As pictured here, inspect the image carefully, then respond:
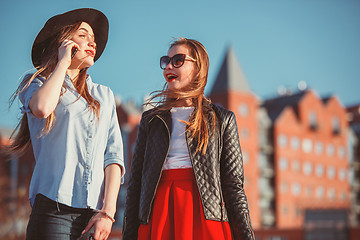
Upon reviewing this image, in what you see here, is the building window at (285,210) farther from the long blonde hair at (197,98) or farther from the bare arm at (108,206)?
the bare arm at (108,206)

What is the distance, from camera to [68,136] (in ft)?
9.14

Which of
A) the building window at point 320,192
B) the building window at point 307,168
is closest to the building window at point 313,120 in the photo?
the building window at point 307,168

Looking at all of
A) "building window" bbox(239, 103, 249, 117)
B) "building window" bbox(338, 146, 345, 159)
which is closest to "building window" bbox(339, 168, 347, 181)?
"building window" bbox(338, 146, 345, 159)

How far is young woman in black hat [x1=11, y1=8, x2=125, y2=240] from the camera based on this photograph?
8.72 ft

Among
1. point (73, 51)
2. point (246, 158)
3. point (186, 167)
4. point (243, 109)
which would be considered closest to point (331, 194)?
point (246, 158)

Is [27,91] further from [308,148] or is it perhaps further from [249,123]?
[308,148]

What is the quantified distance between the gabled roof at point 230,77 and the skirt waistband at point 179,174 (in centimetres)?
5199

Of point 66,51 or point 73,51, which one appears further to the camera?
point 73,51

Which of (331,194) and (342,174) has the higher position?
(342,174)

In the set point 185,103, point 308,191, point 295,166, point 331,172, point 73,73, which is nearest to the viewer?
point 73,73

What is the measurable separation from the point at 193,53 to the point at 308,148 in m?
61.3

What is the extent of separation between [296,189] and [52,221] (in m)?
59.9

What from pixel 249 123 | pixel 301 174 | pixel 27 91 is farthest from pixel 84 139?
pixel 301 174

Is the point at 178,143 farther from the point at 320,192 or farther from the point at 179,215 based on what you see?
the point at 320,192
